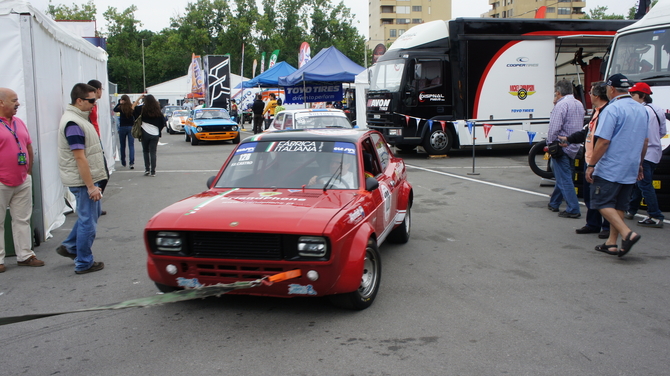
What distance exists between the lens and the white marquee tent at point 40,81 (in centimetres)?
672

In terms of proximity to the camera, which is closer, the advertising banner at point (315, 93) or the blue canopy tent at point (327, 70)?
the blue canopy tent at point (327, 70)

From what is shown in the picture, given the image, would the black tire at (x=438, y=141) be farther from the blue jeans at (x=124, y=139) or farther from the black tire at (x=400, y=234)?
the black tire at (x=400, y=234)

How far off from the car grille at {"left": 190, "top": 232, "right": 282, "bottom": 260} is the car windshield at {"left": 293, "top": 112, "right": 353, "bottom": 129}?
9.76 meters

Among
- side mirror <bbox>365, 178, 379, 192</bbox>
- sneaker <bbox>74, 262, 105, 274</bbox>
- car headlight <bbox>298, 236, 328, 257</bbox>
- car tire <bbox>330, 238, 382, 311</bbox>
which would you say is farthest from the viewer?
sneaker <bbox>74, 262, 105, 274</bbox>

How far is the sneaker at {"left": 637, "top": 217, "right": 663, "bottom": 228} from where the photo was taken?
24.9 feet

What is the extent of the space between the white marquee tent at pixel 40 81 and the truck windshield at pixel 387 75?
31.1 ft

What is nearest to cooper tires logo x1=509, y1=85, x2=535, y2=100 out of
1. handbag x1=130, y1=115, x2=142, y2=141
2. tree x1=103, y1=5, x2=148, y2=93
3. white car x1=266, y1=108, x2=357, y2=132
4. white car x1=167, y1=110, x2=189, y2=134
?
white car x1=266, y1=108, x2=357, y2=132

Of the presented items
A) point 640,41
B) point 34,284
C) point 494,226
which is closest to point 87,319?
point 34,284

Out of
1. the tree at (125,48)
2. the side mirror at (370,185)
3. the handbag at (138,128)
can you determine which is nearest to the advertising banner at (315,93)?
the handbag at (138,128)

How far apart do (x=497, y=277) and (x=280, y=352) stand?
8.54 feet

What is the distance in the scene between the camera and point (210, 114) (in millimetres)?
24000

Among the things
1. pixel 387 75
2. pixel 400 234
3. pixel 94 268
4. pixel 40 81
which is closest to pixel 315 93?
pixel 387 75

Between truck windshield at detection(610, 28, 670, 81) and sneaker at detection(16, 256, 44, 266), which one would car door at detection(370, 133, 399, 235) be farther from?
truck windshield at detection(610, 28, 670, 81)

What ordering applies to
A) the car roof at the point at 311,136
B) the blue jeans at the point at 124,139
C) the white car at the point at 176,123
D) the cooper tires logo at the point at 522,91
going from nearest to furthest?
the car roof at the point at 311,136
the blue jeans at the point at 124,139
the cooper tires logo at the point at 522,91
the white car at the point at 176,123
